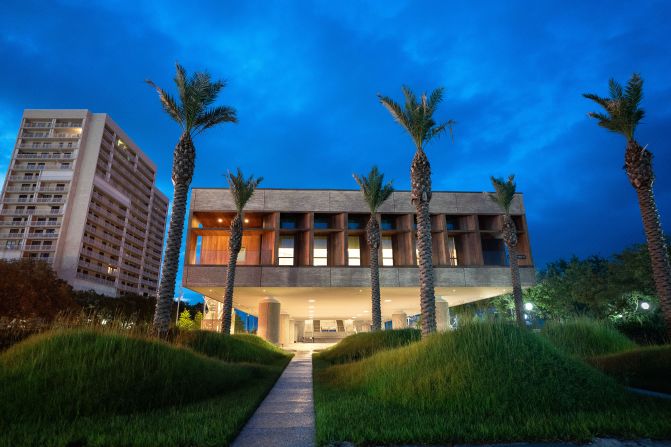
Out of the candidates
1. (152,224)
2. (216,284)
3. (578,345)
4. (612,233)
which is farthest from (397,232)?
(612,233)

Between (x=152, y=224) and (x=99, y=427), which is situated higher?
(x=152, y=224)

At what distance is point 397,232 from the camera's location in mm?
30891

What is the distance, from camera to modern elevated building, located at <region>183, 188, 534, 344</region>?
27.8 meters

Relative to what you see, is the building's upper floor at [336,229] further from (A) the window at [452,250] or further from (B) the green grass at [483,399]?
(B) the green grass at [483,399]

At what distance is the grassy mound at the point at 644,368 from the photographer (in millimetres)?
8391

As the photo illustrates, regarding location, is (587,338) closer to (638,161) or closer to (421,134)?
(638,161)

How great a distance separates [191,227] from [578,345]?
26.3 metres

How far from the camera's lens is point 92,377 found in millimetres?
6379

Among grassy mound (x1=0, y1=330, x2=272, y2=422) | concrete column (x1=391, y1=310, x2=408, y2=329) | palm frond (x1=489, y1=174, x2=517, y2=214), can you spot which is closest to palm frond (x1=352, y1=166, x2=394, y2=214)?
palm frond (x1=489, y1=174, x2=517, y2=214)

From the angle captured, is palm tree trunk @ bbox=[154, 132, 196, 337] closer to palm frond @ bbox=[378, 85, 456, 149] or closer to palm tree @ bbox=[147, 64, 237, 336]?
→ palm tree @ bbox=[147, 64, 237, 336]

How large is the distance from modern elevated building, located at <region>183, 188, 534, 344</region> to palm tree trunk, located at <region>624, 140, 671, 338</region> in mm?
15522

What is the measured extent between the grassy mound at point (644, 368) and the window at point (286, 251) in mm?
24326

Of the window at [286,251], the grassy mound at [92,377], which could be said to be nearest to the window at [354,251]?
the window at [286,251]

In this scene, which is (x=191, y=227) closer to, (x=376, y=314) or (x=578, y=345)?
(x=376, y=314)
